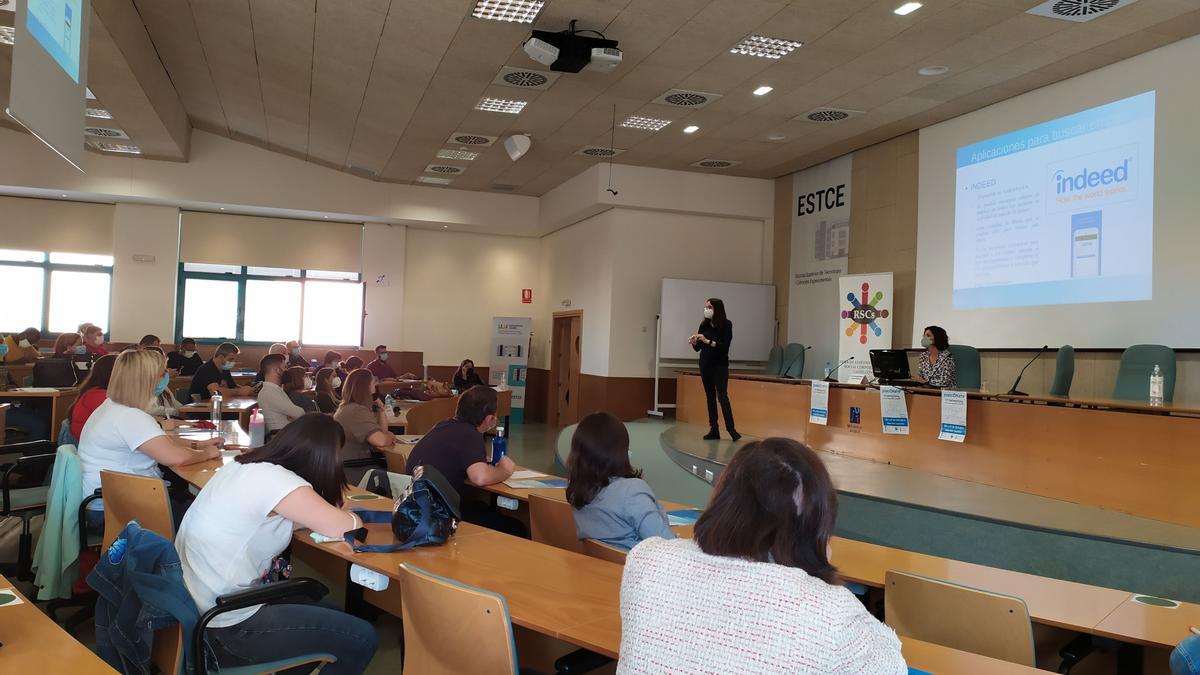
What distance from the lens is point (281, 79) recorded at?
28.1 feet

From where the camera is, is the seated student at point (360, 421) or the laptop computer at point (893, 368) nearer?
the seated student at point (360, 421)

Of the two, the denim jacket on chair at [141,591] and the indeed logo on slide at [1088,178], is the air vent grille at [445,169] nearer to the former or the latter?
the indeed logo on slide at [1088,178]

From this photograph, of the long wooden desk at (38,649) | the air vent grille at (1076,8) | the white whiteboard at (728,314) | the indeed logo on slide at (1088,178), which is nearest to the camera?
the long wooden desk at (38,649)

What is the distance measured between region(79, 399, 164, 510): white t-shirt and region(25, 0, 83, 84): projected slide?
1.64 meters

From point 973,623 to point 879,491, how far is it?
345 centimetres

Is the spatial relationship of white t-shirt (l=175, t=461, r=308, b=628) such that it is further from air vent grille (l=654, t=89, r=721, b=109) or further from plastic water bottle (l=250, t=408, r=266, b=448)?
air vent grille (l=654, t=89, r=721, b=109)

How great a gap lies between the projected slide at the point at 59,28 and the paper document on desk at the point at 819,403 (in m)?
6.33

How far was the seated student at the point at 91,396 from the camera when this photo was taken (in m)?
4.52

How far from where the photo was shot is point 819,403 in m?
7.71

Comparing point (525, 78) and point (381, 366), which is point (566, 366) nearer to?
point (381, 366)

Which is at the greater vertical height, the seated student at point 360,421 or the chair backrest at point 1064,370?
the chair backrest at point 1064,370

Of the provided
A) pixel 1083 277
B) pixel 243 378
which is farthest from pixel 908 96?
pixel 243 378

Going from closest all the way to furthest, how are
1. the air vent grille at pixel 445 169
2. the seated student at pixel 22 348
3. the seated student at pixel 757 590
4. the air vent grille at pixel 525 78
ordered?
the seated student at pixel 757 590
the air vent grille at pixel 525 78
the seated student at pixel 22 348
the air vent grille at pixel 445 169

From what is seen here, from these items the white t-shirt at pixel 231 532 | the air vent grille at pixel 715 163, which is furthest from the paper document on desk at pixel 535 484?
the air vent grille at pixel 715 163
